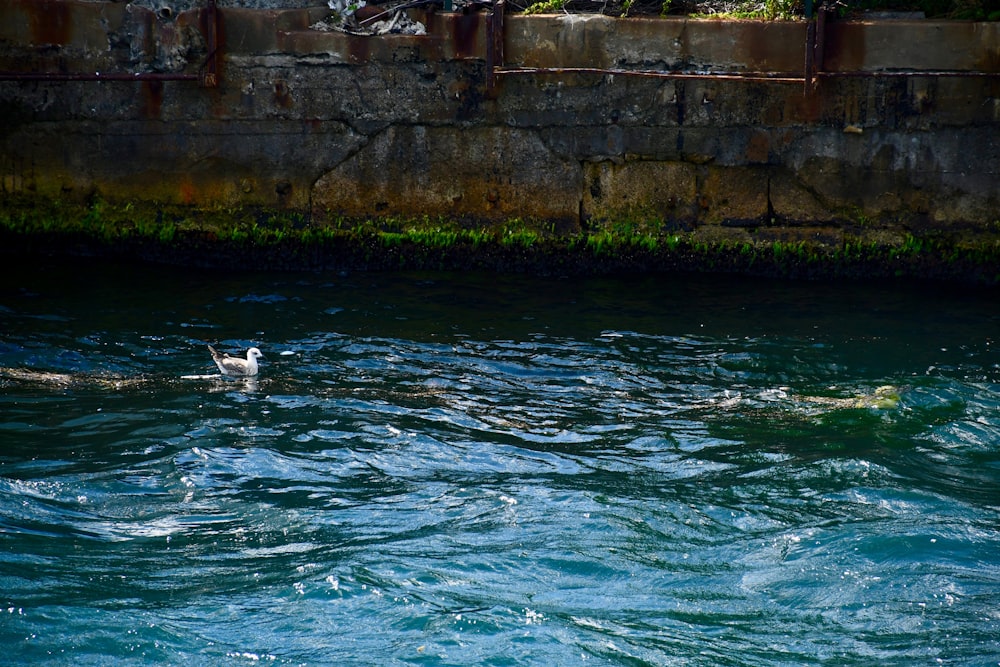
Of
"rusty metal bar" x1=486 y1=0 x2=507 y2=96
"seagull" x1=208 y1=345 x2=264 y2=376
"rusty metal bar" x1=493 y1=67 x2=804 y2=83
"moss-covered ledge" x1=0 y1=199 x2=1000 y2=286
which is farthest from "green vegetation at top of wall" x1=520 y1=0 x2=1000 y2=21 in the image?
"seagull" x1=208 y1=345 x2=264 y2=376

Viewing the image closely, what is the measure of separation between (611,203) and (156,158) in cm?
500

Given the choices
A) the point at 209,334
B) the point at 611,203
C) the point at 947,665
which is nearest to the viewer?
the point at 947,665

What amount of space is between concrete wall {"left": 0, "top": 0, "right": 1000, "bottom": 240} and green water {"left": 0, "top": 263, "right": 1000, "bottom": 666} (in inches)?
43.1

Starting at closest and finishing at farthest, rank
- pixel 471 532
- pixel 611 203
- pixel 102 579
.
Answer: pixel 102 579
pixel 471 532
pixel 611 203

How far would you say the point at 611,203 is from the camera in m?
11.5

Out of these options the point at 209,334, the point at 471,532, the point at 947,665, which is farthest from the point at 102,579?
the point at 209,334

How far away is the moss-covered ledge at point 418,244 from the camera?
11.4 metres

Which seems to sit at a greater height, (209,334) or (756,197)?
(756,197)

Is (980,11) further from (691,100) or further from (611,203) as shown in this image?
(611,203)

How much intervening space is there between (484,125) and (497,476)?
567 centimetres

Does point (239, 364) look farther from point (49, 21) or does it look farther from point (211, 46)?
point (49, 21)

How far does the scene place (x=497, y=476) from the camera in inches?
262

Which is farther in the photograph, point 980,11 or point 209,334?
point 980,11

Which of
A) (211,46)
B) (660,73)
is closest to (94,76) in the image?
(211,46)
